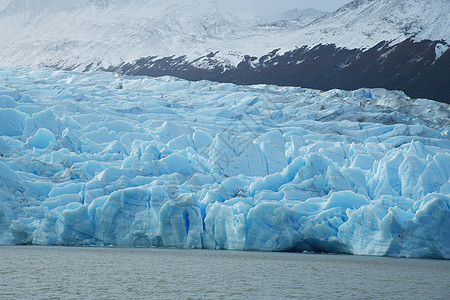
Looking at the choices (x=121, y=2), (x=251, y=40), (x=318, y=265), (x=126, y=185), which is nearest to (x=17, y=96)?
(x=126, y=185)

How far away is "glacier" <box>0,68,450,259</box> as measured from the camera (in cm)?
1888

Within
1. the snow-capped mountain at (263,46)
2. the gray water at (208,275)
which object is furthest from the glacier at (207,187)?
the snow-capped mountain at (263,46)

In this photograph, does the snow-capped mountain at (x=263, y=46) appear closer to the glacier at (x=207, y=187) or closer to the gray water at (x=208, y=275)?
the glacier at (x=207, y=187)

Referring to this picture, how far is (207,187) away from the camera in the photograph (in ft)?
72.5

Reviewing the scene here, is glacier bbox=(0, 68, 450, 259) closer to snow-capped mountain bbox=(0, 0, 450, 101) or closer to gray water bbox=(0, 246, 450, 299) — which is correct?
gray water bbox=(0, 246, 450, 299)

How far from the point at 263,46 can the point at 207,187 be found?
1877 inches

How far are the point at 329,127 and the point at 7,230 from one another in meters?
18.5

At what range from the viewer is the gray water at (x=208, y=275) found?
40.1 ft

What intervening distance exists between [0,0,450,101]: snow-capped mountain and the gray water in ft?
124

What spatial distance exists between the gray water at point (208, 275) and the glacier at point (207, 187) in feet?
2.32

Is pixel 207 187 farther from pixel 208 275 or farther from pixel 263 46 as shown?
pixel 263 46

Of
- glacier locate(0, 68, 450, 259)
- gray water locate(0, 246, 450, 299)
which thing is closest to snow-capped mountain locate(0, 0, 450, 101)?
glacier locate(0, 68, 450, 259)

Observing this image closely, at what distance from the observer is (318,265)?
58.0ft

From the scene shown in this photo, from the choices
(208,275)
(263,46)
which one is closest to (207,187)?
(208,275)
